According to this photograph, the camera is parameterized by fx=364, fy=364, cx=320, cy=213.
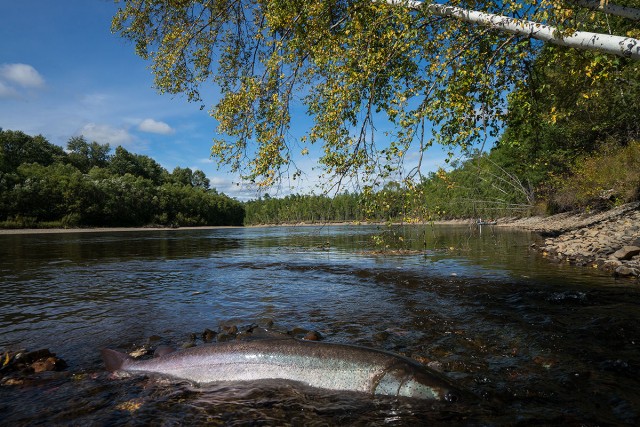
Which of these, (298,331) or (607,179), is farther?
(607,179)

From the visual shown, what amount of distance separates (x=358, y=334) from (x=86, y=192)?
10864cm

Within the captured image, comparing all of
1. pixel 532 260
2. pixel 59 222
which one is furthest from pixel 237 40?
pixel 59 222

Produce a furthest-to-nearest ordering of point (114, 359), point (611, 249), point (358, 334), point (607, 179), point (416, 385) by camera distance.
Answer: point (607, 179) → point (611, 249) → point (358, 334) → point (114, 359) → point (416, 385)

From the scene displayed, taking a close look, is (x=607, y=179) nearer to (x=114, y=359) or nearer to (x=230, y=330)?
(x=230, y=330)

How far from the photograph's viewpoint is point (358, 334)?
805 cm

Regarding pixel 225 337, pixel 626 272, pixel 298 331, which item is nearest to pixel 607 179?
pixel 626 272

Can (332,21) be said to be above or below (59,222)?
above

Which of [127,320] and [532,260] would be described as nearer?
[127,320]

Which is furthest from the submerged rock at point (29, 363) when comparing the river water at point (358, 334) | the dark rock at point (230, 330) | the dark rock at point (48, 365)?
the dark rock at point (230, 330)

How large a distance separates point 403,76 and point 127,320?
10385 mm

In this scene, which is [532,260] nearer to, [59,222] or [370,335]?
[370,335]

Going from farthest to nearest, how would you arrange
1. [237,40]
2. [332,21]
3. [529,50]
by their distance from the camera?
1. [237,40]
2. [332,21]
3. [529,50]

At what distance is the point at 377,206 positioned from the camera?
10.3 m

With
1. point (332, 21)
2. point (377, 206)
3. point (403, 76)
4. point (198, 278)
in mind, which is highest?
point (332, 21)
